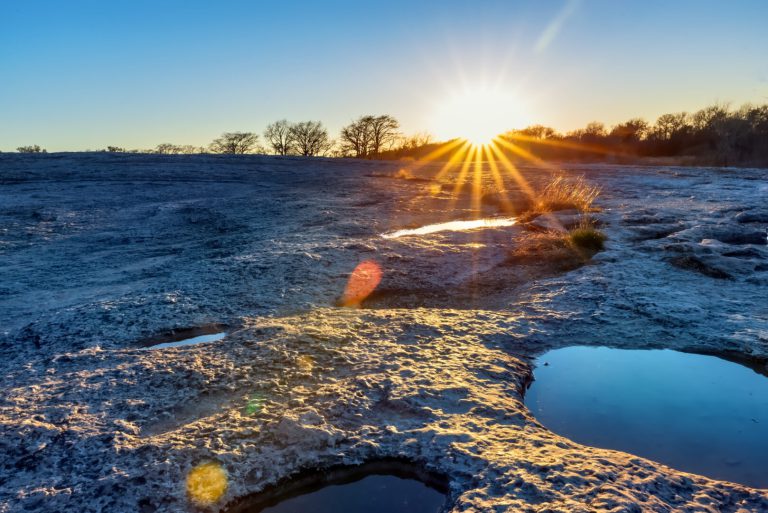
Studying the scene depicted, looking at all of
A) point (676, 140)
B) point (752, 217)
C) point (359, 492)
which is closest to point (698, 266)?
point (752, 217)

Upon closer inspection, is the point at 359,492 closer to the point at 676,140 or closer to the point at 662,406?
the point at 662,406

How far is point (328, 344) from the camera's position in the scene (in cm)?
300

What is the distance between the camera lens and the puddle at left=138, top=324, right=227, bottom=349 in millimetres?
3141

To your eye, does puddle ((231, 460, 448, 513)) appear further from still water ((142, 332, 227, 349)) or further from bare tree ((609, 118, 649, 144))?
bare tree ((609, 118, 649, 144))

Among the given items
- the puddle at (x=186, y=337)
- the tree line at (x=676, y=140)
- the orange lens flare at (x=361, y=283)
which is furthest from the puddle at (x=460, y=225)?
the tree line at (x=676, y=140)

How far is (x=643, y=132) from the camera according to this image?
115 feet

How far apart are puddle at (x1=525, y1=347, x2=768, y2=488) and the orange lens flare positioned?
1618 mm

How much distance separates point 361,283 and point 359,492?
8.26 feet

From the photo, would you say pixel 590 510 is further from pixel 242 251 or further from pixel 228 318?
pixel 242 251

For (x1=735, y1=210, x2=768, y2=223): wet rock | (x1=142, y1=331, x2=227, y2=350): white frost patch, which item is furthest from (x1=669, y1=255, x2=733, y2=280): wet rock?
(x1=142, y1=331, x2=227, y2=350): white frost patch

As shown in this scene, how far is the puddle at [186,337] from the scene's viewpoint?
10.3ft

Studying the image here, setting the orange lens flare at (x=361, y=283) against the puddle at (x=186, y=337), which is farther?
the orange lens flare at (x=361, y=283)

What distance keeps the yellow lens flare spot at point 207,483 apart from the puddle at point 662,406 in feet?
4.80

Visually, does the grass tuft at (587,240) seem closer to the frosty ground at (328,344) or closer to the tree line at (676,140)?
the frosty ground at (328,344)
